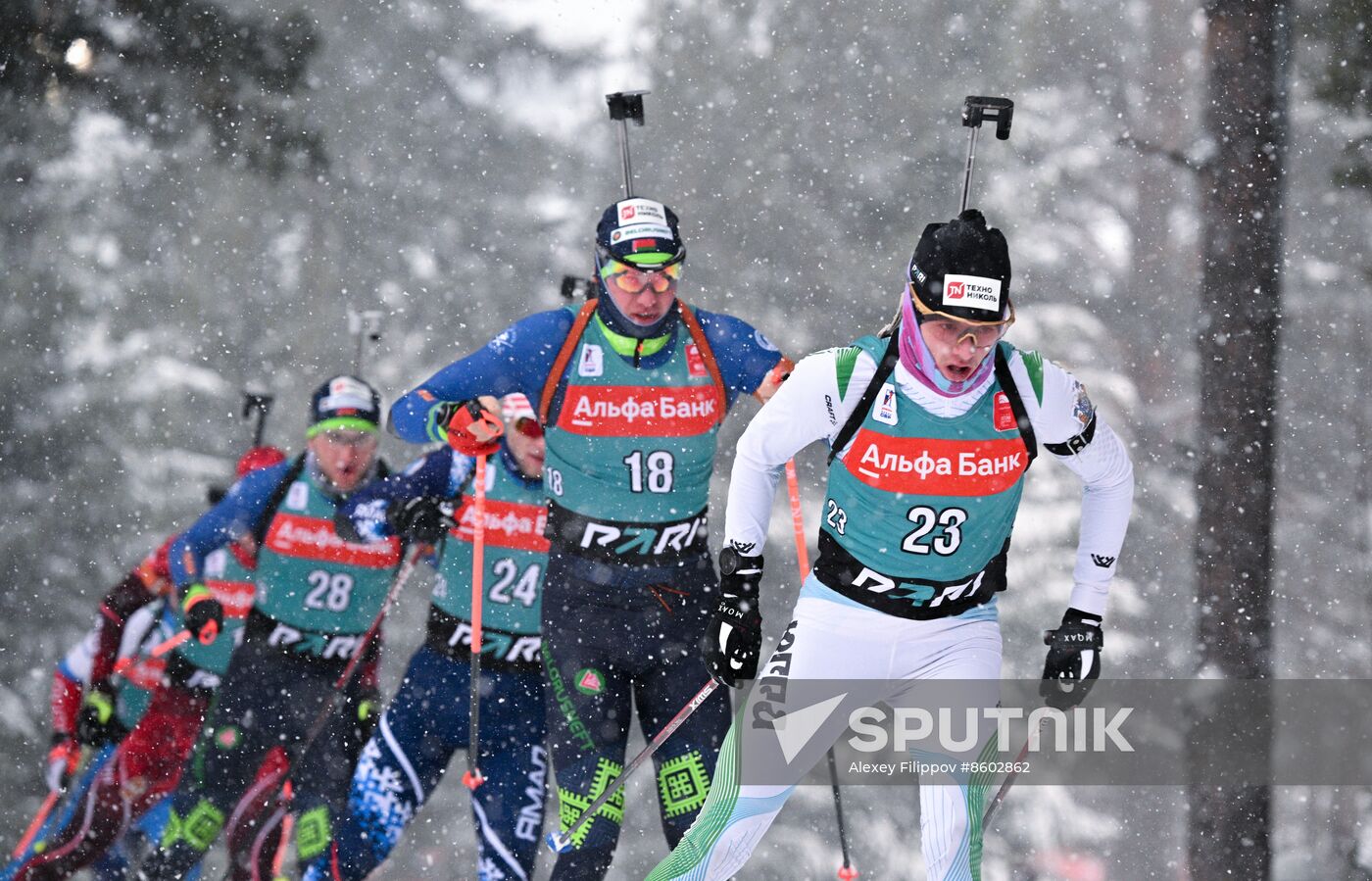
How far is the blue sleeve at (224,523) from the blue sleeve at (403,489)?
0.68 m

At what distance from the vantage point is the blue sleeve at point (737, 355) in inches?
213

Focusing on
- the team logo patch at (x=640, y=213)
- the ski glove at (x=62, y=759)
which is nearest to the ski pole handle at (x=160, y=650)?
the ski glove at (x=62, y=759)

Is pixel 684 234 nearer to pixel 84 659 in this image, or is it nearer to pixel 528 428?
pixel 84 659

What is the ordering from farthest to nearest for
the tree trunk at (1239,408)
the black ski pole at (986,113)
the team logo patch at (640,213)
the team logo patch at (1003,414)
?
1. the tree trunk at (1239,408)
2. the team logo patch at (640,213)
3. the black ski pole at (986,113)
4. the team logo patch at (1003,414)

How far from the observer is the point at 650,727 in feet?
17.9

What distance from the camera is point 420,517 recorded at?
625 centimetres

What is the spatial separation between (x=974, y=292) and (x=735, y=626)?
4.08 ft

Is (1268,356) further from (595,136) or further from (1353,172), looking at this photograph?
(595,136)

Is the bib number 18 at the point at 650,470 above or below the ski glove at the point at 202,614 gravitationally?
above

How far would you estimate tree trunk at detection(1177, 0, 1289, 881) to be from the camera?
675cm

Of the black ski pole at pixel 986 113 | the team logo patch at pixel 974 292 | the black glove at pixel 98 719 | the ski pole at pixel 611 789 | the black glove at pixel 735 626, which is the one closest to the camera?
the team logo patch at pixel 974 292

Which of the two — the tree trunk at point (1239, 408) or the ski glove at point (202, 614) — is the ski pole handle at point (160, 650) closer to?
the ski glove at point (202, 614)

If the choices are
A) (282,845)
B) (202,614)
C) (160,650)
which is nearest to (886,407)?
(202,614)

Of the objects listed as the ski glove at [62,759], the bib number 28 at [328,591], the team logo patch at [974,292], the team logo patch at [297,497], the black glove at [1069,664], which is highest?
the team logo patch at [974,292]
